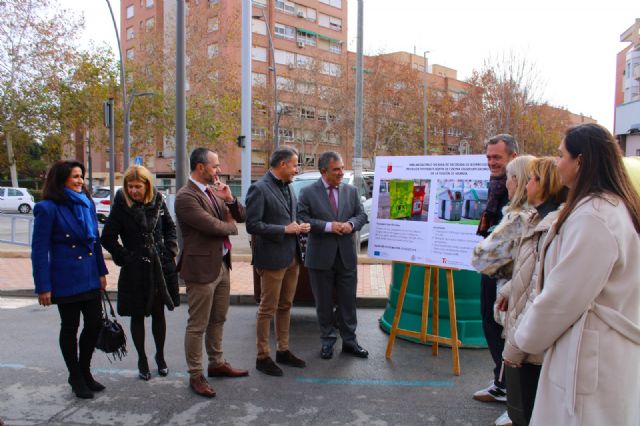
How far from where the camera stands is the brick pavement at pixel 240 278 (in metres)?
7.80

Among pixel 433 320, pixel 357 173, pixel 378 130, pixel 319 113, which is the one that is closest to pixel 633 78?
pixel 378 130

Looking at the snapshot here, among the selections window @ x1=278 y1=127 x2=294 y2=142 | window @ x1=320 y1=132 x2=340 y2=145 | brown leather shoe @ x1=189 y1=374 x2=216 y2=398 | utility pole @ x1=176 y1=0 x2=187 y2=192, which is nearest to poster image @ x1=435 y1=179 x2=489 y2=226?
brown leather shoe @ x1=189 y1=374 x2=216 y2=398

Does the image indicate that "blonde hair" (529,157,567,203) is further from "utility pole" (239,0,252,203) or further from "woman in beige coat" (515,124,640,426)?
"utility pole" (239,0,252,203)

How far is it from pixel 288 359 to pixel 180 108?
4840 millimetres

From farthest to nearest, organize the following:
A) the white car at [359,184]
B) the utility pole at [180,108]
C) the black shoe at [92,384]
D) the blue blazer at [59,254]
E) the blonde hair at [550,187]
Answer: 1. the white car at [359,184]
2. the utility pole at [180,108]
3. the black shoe at [92,384]
4. the blue blazer at [59,254]
5. the blonde hair at [550,187]

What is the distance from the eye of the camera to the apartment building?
30.1 meters

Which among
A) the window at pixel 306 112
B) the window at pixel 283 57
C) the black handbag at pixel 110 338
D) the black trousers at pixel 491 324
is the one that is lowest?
the black handbag at pixel 110 338

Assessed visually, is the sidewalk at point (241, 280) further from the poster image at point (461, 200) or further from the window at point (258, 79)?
the window at point (258, 79)

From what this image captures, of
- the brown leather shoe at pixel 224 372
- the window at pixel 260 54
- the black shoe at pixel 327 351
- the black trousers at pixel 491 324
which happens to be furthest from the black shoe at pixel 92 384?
the window at pixel 260 54

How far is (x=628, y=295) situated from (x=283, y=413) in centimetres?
258

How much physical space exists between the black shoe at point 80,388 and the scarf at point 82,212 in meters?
1.10

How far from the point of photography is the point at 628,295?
194 cm

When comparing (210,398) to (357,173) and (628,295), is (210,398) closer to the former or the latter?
(628,295)

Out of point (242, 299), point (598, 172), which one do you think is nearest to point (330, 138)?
point (242, 299)
